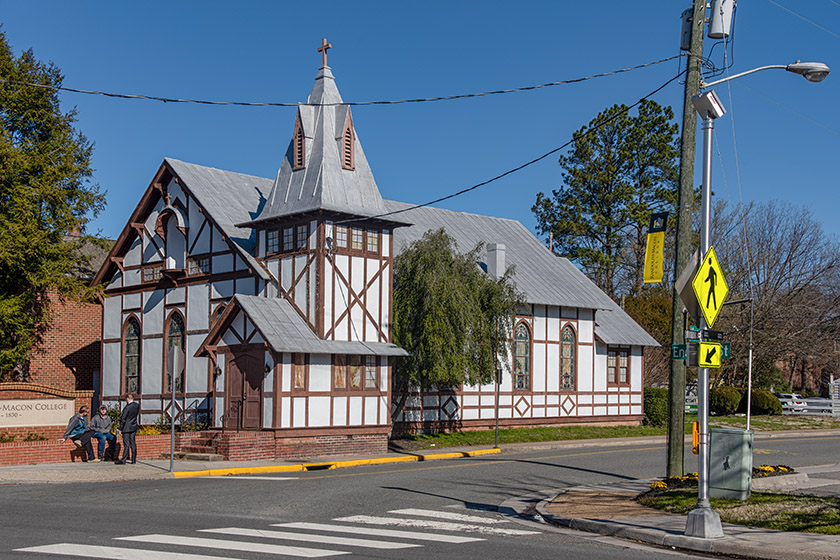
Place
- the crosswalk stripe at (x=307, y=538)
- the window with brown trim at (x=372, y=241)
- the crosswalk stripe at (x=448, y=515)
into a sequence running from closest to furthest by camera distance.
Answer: the crosswalk stripe at (x=307, y=538)
the crosswalk stripe at (x=448, y=515)
the window with brown trim at (x=372, y=241)

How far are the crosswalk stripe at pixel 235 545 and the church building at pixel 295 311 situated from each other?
38.1ft

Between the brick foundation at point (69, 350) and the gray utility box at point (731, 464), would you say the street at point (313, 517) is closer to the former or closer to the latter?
the gray utility box at point (731, 464)

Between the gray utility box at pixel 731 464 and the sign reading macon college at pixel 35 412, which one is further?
the sign reading macon college at pixel 35 412

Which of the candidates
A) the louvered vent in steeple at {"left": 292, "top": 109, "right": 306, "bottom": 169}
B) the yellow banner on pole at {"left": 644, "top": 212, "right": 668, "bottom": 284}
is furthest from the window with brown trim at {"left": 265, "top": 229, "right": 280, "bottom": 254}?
the yellow banner on pole at {"left": 644, "top": 212, "right": 668, "bottom": 284}

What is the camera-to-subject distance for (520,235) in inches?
1689

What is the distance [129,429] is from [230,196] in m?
11.4

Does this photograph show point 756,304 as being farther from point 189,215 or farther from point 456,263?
point 189,215

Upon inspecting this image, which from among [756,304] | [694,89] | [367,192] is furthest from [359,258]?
[756,304]

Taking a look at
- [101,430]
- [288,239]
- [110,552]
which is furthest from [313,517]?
[288,239]

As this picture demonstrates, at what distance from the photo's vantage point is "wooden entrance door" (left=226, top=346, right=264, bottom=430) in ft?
85.5

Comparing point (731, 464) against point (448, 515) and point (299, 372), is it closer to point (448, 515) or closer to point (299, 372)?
point (448, 515)

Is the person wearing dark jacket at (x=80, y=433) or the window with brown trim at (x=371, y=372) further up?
the window with brown trim at (x=371, y=372)

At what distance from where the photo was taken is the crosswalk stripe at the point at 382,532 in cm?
1169

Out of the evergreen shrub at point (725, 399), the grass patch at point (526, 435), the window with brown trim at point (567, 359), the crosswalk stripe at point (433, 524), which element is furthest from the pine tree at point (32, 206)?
the evergreen shrub at point (725, 399)
